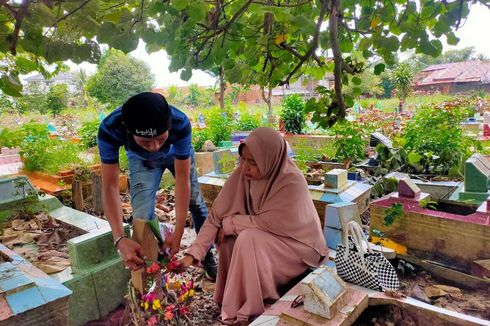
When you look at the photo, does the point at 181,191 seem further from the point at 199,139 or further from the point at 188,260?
the point at 199,139

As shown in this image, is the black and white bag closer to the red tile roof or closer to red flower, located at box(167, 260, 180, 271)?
red flower, located at box(167, 260, 180, 271)

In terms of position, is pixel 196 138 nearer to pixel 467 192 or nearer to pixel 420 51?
pixel 467 192

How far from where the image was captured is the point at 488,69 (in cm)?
2895

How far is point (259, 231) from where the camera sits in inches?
93.8

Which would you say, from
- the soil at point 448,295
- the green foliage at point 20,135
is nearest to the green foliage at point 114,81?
the green foliage at point 20,135

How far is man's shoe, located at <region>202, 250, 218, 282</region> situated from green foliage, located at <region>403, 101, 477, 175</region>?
3083 millimetres

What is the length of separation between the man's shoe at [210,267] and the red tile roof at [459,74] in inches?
1116

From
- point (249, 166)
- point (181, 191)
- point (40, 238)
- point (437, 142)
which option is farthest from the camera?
point (437, 142)

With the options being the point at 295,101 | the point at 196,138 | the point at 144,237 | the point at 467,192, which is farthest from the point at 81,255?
the point at 295,101

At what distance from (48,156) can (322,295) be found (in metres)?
5.47

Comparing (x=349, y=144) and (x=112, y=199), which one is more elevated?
(x=112, y=199)

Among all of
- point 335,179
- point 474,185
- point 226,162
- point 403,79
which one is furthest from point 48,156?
point 403,79

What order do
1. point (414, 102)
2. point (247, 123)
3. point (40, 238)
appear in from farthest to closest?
point (414, 102), point (247, 123), point (40, 238)

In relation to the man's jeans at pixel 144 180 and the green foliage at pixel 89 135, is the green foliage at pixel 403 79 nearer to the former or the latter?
the green foliage at pixel 89 135
